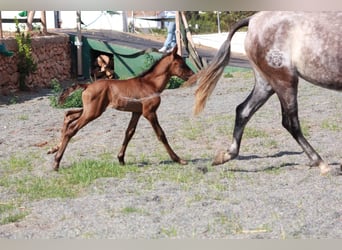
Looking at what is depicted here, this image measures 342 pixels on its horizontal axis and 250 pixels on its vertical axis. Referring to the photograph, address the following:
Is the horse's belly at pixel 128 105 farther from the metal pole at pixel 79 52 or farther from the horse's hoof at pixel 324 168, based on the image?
the metal pole at pixel 79 52

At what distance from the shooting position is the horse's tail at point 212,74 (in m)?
5.18

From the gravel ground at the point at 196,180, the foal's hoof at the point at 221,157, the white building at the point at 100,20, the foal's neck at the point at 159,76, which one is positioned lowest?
the gravel ground at the point at 196,180

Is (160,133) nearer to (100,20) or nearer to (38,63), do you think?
(100,20)

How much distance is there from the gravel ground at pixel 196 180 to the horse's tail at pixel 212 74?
597 mm

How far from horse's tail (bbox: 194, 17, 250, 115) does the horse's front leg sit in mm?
364

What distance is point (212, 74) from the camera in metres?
5.21

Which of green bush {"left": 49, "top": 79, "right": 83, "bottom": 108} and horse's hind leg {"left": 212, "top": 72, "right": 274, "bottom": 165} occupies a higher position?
horse's hind leg {"left": 212, "top": 72, "right": 274, "bottom": 165}

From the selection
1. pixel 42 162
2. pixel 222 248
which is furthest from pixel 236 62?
pixel 222 248

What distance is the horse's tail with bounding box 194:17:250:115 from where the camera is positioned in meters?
5.18

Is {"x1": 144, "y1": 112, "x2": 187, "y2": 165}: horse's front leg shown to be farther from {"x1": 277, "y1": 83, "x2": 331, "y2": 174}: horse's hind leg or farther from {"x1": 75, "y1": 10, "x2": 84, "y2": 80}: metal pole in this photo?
{"x1": 75, "y1": 10, "x2": 84, "y2": 80}: metal pole

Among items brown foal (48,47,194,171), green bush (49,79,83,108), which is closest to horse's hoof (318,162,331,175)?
brown foal (48,47,194,171)

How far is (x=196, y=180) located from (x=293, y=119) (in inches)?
33.6

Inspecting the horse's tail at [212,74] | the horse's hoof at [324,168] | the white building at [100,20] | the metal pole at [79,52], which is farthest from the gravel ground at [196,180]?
the white building at [100,20]

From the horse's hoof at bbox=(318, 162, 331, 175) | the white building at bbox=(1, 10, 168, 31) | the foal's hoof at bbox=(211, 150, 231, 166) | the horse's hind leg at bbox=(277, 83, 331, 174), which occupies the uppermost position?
the white building at bbox=(1, 10, 168, 31)
